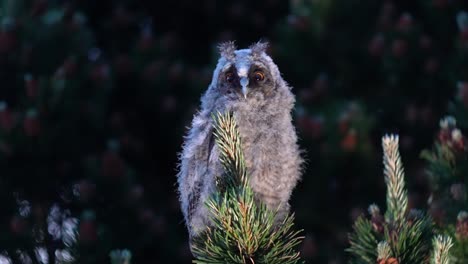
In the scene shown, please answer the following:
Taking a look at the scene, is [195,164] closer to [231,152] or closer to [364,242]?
[364,242]

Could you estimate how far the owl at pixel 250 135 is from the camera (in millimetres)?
2287

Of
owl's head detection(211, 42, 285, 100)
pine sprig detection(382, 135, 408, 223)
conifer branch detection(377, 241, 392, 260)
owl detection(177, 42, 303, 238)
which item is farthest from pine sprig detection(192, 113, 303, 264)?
owl's head detection(211, 42, 285, 100)

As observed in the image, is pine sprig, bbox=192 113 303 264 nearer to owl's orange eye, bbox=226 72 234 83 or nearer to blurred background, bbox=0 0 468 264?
owl's orange eye, bbox=226 72 234 83

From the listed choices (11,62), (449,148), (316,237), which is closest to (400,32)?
(316,237)

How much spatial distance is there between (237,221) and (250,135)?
0.74 meters

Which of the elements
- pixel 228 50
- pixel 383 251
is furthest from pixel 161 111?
pixel 383 251

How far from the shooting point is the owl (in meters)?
2.29

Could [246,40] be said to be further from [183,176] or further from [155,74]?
[183,176]

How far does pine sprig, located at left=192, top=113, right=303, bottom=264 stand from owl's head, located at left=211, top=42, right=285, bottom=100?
720 millimetres

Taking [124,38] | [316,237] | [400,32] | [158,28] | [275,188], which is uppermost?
[158,28]

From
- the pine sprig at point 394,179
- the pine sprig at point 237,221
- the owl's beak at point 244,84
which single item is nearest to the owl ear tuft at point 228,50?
the owl's beak at point 244,84

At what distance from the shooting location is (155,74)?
5621mm

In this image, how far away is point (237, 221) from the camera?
1602 millimetres

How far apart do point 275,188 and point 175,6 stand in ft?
16.8
